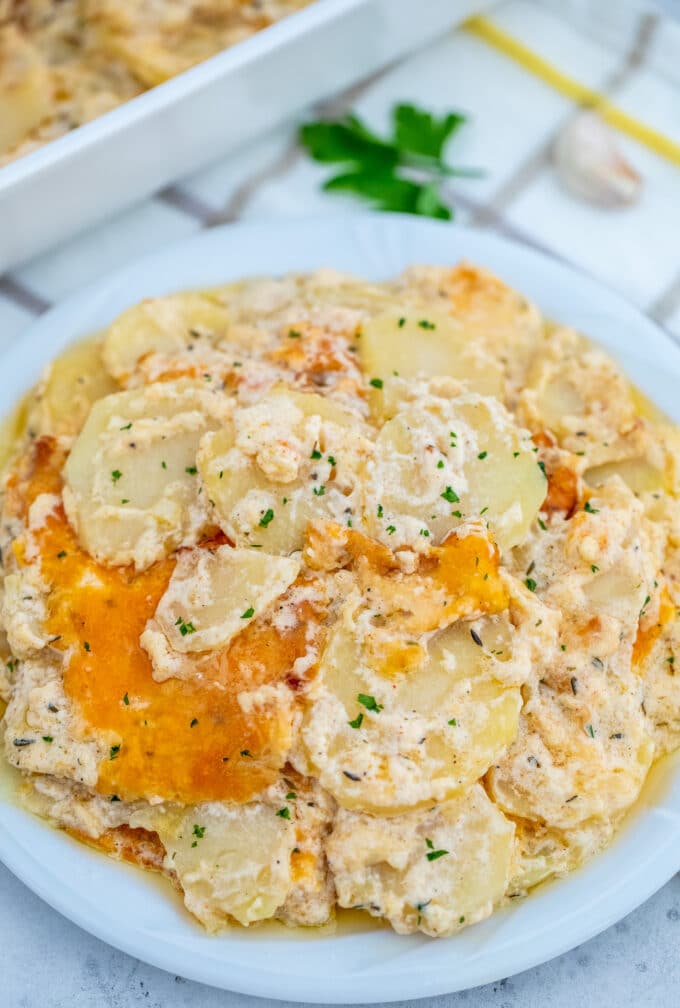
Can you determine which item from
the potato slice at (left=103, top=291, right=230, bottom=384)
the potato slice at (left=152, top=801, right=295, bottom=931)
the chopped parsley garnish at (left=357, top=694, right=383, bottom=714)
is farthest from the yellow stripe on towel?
the potato slice at (left=152, top=801, right=295, bottom=931)

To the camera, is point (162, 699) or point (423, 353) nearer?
point (162, 699)

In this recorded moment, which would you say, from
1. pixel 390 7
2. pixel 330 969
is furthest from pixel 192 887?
pixel 390 7

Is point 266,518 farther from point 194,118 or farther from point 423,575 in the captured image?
point 194,118

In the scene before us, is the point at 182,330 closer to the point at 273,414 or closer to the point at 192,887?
the point at 273,414

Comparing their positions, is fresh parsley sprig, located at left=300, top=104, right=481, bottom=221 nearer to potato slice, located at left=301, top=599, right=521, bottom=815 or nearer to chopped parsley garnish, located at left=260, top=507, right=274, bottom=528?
chopped parsley garnish, located at left=260, top=507, right=274, bottom=528

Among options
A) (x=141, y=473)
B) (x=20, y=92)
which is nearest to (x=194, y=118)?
(x=20, y=92)
